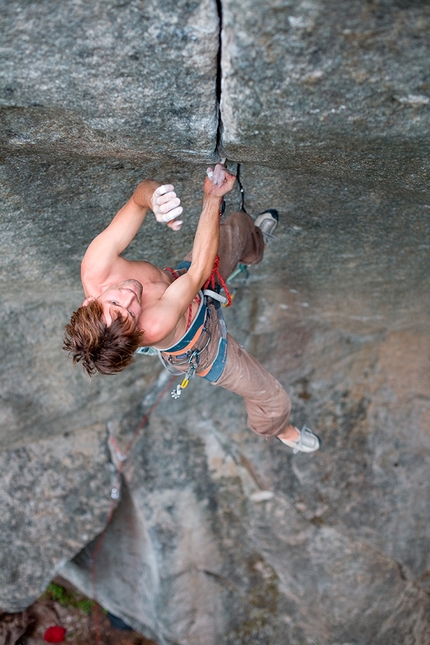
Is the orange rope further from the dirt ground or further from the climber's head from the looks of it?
the dirt ground

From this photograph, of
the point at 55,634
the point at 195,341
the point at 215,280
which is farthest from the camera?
the point at 55,634

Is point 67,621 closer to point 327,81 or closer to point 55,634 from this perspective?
point 55,634

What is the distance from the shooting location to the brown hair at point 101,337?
7.70 feet

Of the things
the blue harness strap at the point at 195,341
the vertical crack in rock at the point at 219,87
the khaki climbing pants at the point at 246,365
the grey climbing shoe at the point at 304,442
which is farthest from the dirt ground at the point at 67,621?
the vertical crack in rock at the point at 219,87

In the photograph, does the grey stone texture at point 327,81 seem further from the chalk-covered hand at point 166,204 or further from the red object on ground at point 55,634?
the red object on ground at point 55,634

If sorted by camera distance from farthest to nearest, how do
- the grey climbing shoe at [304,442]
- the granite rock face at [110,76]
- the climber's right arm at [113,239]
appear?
the grey climbing shoe at [304,442]
the climber's right arm at [113,239]
the granite rock face at [110,76]

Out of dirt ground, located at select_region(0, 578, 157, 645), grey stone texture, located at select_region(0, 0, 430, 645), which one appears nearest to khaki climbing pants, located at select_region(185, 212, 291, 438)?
grey stone texture, located at select_region(0, 0, 430, 645)

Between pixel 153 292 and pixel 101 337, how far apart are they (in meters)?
0.39

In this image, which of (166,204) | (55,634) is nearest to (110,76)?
(166,204)

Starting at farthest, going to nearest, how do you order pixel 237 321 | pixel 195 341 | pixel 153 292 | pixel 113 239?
1. pixel 237 321
2. pixel 195 341
3. pixel 153 292
4. pixel 113 239

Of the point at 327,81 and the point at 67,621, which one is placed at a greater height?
the point at 327,81

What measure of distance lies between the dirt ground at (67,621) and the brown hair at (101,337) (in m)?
5.25

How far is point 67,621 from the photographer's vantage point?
667 cm

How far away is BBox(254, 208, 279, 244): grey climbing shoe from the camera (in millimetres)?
3223
